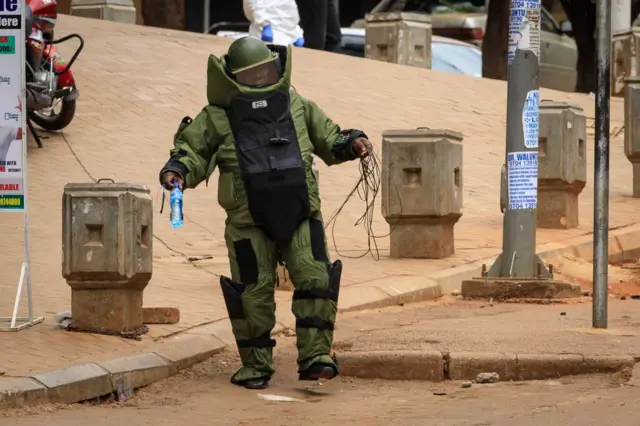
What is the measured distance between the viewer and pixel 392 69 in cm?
2180

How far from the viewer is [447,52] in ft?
87.8

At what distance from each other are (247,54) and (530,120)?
10.5 feet

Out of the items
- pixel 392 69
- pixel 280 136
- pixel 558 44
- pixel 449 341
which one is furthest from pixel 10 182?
pixel 558 44

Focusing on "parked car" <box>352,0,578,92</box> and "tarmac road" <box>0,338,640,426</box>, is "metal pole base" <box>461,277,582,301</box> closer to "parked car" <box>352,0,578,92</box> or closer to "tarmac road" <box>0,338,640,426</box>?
"tarmac road" <box>0,338,640,426</box>

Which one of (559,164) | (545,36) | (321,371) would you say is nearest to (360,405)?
(321,371)

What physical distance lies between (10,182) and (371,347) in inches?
89.8

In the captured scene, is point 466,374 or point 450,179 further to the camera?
point 450,179

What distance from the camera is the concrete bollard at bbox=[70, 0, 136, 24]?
2556cm

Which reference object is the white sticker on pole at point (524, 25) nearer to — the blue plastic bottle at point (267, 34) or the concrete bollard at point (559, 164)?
the concrete bollard at point (559, 164)

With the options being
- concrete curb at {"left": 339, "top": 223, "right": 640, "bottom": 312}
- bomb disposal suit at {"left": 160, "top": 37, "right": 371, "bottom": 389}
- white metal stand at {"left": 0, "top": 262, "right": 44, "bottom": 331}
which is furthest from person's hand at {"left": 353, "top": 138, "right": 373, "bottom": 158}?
concrete curb at {"left": 339, "top": 223, "right": 640, "bottom": 312}

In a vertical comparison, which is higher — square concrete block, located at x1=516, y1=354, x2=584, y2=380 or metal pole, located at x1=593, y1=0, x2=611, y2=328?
metal pole, located at x1=593, y1=0, x2=611, y2=328

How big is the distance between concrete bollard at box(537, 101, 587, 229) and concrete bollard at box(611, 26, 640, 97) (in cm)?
910

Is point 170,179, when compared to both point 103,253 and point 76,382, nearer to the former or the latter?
point 103,253

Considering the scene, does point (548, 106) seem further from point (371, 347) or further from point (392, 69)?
point (392, 69)
